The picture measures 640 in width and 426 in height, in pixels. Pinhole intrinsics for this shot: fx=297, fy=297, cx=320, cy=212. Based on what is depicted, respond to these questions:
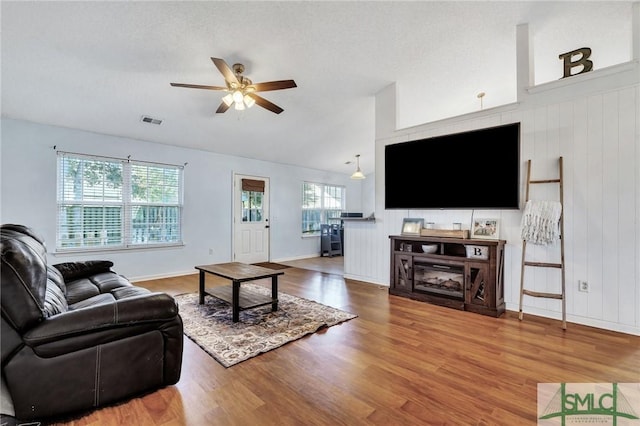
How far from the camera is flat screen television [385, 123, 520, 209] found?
329cm

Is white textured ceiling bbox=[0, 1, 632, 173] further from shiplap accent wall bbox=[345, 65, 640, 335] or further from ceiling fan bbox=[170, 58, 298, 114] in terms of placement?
shiplap accent wall bbox=[345, 65, 640, 335]

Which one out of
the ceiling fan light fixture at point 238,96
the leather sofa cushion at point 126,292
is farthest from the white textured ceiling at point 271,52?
the leather sofa cushion at point 126,292

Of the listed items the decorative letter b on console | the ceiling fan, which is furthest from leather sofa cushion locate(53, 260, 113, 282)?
the decorative letter b on console

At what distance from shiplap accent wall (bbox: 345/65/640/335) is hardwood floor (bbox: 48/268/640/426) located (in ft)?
0.93

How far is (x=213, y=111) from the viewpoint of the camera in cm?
464

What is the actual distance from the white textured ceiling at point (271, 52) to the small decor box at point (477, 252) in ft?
7.80

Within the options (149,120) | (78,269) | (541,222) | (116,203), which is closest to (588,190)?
(541,222)

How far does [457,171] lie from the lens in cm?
369

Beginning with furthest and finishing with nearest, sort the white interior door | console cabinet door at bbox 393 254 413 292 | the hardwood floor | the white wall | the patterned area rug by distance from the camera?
the white interior door
the white wall
console cabinet door at bbox 393 254 413 292
the patterned area rug
the hardwood floor

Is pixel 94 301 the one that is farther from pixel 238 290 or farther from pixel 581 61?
pixel 581 61

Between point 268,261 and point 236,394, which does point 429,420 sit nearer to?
point 236,394

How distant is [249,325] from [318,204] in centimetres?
565

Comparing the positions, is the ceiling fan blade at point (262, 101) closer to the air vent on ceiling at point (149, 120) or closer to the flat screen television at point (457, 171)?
the flat screen television at point (457, 171)

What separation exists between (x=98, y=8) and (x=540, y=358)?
4631 millimetres
